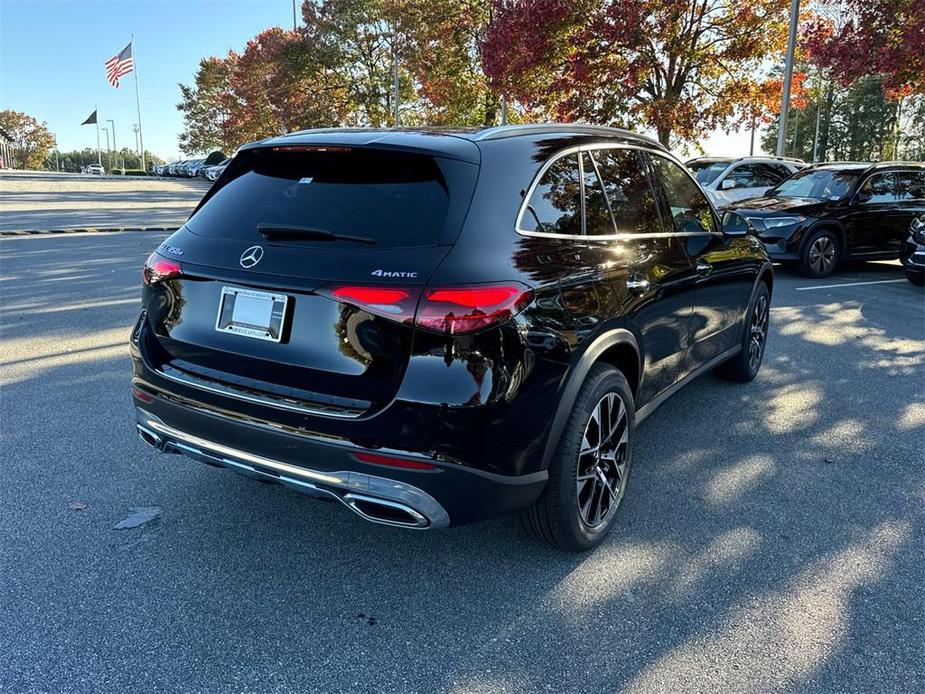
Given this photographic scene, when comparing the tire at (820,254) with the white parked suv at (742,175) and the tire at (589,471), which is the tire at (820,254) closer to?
the white parked suv at (742,175)

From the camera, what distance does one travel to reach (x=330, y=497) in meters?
2.54

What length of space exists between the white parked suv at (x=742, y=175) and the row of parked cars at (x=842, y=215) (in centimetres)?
220

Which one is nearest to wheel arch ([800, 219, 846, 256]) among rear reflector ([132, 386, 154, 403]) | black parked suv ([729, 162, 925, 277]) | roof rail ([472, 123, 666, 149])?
black parked suv ([729, 162, 925, 277])

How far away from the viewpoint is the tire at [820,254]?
10289 mm

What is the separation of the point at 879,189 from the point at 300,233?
11.0 metres

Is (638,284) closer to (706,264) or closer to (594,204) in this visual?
(594,204)

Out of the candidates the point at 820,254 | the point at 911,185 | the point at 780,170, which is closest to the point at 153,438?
the point at 820,254

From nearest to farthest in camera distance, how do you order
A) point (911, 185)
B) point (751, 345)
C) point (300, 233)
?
point (300, 233) < point (751, 345) < point (911, 185)

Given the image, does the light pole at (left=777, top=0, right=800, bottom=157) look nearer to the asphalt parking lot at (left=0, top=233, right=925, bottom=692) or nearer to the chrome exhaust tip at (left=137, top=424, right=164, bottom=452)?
the asphalt parking lot at (left=0, top=233, right=925, bottom=692)

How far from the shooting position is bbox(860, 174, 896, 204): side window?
35.3 ft

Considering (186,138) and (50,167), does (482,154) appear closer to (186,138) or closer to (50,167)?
(186,138)

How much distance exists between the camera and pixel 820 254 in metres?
10.4

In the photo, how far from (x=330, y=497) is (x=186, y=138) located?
218 ft

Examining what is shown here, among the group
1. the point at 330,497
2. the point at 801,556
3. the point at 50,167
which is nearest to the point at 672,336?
the point at 801,556
